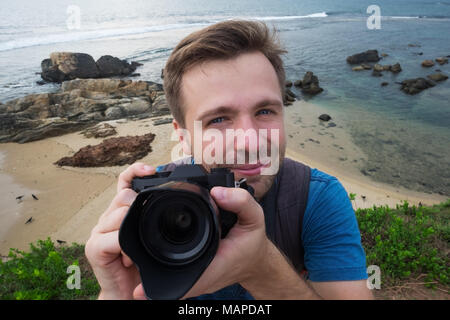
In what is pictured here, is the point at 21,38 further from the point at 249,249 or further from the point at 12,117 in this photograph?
the point at 249,249

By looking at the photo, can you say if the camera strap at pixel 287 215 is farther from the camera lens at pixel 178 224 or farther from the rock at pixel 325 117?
the rock at pixel 325 117

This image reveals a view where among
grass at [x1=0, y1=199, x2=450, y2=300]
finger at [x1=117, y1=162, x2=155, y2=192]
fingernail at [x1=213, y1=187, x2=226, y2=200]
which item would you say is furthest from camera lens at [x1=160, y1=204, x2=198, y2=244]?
grass at [x1=0, y1=199, x2=450, y2=300]

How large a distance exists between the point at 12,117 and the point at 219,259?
1697cm

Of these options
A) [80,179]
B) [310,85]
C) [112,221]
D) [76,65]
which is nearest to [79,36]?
[76,65]

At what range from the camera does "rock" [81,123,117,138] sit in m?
12.5

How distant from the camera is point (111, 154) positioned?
34.0 ft

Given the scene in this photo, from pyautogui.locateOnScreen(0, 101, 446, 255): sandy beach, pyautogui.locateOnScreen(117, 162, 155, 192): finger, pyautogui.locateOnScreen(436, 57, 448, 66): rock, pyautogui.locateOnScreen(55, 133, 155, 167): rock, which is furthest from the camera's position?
pyautogui.locateOnScreen(436, 57, 448, 66): rock

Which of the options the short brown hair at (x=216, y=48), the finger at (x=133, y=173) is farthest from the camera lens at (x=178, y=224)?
the short brown hair at (x=216, y=48)

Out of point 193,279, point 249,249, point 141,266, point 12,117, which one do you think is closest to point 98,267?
point 141,266

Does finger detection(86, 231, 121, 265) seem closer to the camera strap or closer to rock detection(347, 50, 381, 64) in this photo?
the camera strap

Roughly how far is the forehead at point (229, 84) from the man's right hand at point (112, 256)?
93cm

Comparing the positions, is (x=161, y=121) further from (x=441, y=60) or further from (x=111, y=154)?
(x=441, y=60)

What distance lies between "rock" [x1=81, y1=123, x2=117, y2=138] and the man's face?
11.6m

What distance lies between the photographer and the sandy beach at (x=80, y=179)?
281 inches
